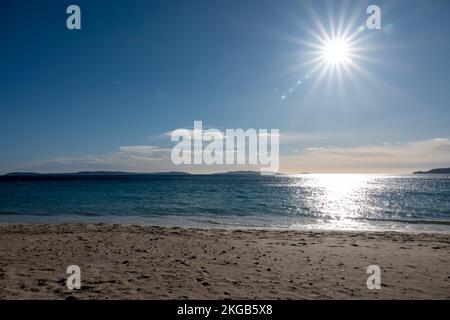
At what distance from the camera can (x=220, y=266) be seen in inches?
408

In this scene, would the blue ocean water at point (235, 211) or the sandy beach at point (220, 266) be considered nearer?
the sandy beach at point (220, 266)

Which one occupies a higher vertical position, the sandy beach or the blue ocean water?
the sandy beach

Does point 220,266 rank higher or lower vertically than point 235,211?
higher

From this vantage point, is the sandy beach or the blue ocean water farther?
the blue ocean water

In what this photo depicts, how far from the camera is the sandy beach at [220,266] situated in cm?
789

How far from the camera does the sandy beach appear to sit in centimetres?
789

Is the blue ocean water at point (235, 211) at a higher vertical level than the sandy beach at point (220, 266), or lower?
lower

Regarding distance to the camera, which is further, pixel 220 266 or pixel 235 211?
pixel 235 211
